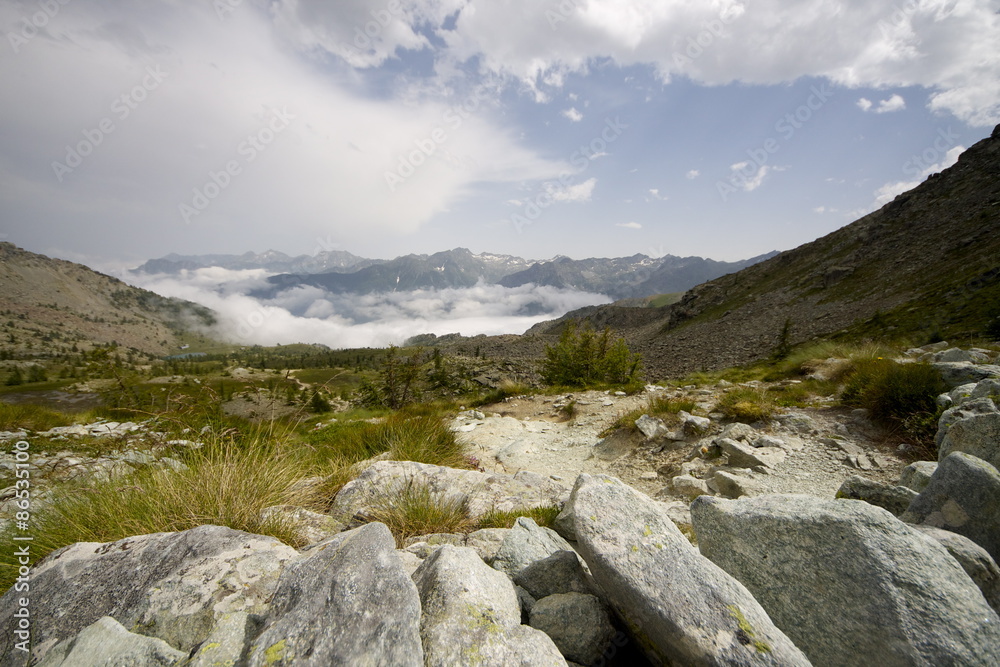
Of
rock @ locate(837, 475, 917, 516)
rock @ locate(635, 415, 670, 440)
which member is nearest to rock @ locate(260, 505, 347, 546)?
rock @ locate(837, 475, 917, 516)

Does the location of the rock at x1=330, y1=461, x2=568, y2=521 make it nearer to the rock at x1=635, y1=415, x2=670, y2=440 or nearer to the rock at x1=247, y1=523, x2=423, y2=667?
the rock at x1=247, y1=523, x2=423, y2=667

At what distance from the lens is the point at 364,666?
159 centimetres

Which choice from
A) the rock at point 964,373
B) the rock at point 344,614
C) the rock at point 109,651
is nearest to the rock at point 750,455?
the rock at point 964,373

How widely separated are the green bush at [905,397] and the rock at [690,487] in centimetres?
367

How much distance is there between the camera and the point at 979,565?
7.42 feet

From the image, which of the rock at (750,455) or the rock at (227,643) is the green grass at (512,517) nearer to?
the rock at (227,643)

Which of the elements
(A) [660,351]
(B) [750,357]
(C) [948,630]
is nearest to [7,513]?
(C) [948,630]

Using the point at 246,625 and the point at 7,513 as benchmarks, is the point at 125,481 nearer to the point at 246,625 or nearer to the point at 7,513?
the point at 7,513

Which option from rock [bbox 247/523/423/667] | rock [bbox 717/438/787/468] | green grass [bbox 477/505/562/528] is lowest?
rock [bbox 717/438/787/468]

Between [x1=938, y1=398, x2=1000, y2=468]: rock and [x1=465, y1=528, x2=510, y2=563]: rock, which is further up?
[x1=938, y1=398, x2=1000, y2=468]: rock

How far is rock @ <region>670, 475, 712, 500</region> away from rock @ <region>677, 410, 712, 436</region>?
2024 millimetres

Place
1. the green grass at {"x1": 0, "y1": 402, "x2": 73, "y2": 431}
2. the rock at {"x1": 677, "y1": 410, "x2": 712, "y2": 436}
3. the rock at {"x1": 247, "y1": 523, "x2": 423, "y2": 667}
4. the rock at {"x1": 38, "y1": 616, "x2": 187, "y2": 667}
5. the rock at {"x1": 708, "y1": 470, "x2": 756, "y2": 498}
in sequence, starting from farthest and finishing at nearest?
the green grass at {"x1": 0, "y1": 402, "x2": 73, "y2": 431}
the rock at {"x1": 677, "y1": 410, "x2": 712, "y2": 436}
the rock at {"x1": 708, "y1": 470, "x2": 756, "y2": 498}
the rock at {"x1": 38, "y1": 616, "x2": 187, "y2": 667}
the rock at {"x1": 247, "y1": 523, "x2": 423, "y2": 667}

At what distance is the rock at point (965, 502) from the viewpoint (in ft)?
8.86

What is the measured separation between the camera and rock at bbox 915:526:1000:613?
223 centimetres
